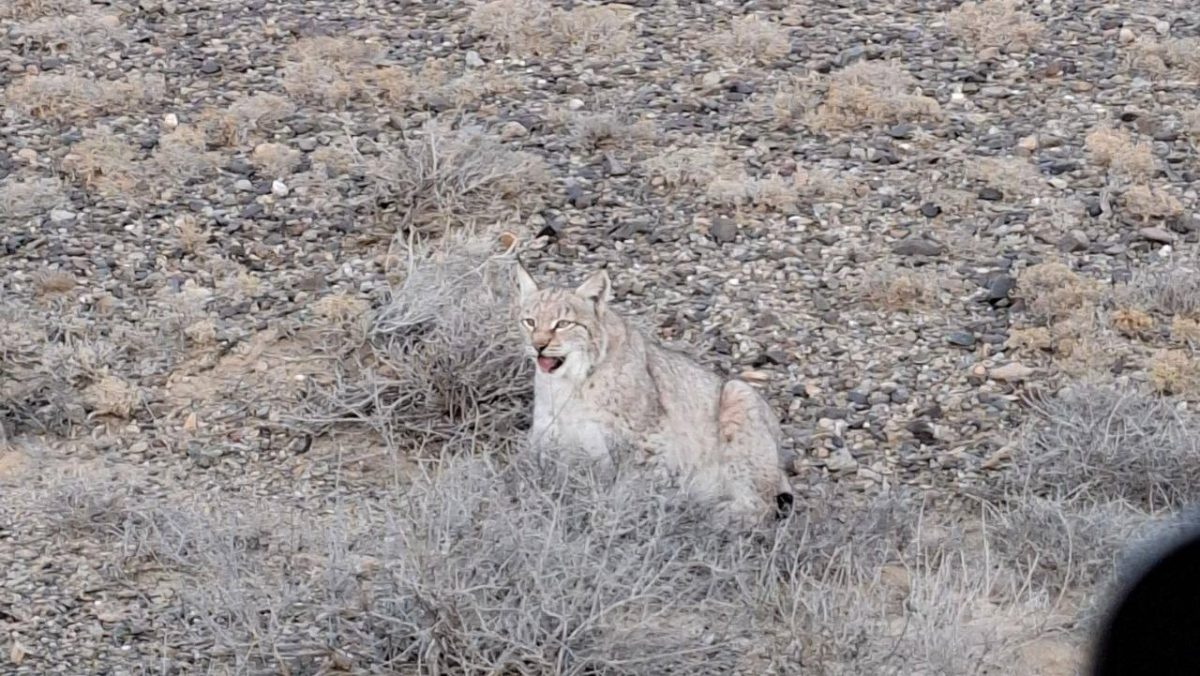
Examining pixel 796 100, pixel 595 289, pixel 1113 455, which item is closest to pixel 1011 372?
pixel 1113 455

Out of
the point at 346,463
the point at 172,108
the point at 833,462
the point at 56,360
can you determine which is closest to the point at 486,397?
the point at 346,463

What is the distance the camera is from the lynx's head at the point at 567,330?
24.4ft

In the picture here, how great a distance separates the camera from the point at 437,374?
321 inches

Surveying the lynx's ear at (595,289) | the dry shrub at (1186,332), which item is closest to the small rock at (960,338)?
the dry shrub at (1186,332)

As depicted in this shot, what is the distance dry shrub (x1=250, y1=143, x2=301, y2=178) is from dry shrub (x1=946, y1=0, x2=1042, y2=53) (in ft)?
14.0

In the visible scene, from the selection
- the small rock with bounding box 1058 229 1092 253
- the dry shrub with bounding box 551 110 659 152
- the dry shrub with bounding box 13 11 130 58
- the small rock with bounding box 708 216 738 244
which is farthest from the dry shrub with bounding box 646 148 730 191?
the dry shrub with bounding box 13 11 130 58

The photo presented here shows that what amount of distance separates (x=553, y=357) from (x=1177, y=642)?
5258 millimetres

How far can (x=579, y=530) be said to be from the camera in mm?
6570

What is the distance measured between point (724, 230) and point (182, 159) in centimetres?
304

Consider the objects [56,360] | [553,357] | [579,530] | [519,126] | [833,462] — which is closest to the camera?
[579,530]

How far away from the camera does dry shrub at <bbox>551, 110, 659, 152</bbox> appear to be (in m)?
10.8

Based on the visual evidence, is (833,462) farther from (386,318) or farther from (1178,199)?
(1178,199)

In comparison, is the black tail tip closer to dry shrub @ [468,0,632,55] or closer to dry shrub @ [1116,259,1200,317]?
dry shrub @ [1116,259,1200,317]

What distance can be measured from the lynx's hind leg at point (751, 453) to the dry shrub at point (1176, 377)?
73.5 inches
